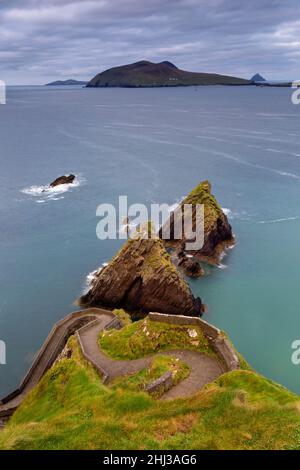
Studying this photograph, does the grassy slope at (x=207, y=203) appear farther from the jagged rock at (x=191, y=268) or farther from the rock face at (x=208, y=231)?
the jagged rock at (x=191, y=268)

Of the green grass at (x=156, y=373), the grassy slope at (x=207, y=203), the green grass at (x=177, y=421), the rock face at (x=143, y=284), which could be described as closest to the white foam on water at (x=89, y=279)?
the rock face at (x=143, y=284)

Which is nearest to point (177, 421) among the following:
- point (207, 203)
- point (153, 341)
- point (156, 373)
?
point (156, 373)

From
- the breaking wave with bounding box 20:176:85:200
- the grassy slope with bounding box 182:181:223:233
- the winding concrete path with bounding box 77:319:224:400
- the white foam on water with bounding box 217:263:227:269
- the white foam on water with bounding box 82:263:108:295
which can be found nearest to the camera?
the winding concrete path with bounding box 77:319:224:400

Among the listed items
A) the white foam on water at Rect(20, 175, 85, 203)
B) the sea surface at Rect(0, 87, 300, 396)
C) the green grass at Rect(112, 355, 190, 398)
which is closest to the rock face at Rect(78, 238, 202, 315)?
the sea surface at Rect(0, 87, 300, 396)

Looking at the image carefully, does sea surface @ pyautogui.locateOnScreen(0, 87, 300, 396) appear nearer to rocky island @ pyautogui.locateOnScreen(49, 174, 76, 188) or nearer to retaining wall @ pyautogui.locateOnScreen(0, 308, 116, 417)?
retaining wall @ pyautogui.locateOnScreen(0, 308, 116, 417)

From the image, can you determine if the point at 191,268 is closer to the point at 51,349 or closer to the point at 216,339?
the point at 51,349
